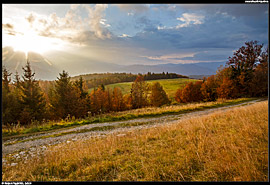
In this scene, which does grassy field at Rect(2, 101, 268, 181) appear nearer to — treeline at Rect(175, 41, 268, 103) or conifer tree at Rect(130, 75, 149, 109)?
treeline at Rect(175, 41, 268, 103)

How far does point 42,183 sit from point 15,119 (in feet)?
75.2

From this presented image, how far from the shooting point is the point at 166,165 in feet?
10.4

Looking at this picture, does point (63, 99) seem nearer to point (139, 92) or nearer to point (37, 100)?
point (37, 100)

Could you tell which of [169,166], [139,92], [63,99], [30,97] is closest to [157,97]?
[139,92]

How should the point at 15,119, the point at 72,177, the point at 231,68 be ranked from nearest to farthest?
1. the point at 72,177
2. the point at 15,119
3. the point at 231,68

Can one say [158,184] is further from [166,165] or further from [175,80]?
[175,80]

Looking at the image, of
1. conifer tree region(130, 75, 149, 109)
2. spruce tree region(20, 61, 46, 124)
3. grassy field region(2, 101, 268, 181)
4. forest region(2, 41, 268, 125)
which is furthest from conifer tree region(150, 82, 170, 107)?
grassy field region(2, 101, 268, 181)

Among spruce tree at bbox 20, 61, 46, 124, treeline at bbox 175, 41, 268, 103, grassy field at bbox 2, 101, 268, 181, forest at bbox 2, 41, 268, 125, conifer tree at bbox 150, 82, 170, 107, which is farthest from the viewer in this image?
conifer tree at bbox 150, 82, 170, 107

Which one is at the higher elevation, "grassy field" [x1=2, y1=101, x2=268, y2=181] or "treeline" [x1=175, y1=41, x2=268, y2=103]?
"treeline" [x1=175, y1=41, x2=268, y2=103]

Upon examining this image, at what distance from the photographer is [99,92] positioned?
44438 mm

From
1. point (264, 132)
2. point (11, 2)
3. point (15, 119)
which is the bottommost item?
point (15, 119)

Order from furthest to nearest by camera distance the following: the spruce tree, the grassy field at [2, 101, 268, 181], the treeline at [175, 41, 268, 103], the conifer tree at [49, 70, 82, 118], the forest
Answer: the conifer tree at [49, 70, 82, 118], the treeline at [175, 41, 268, 103], the spruce tree, the forest, the grassy field at [2, 101, 268, 181]

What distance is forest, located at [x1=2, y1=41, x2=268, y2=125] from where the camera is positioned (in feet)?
62.4

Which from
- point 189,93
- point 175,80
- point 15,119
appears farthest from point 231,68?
point 15,119
